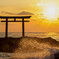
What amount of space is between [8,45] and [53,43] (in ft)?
20.9

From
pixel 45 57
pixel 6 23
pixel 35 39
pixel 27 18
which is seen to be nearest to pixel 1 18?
pixel 6 23

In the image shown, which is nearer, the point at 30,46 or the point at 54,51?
the point at 54,51

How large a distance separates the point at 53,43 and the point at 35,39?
2.38 metres

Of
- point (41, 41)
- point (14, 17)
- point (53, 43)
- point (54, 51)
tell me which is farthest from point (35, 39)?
point (54, 51)

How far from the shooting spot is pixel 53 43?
2322cm

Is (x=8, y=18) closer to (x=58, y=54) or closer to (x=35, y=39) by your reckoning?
(x=35, y=39)

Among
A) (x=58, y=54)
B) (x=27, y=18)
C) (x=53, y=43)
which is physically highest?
(x=27, y=18)

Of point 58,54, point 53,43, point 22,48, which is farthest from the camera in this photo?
point 53,43

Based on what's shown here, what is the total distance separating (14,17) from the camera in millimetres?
24406

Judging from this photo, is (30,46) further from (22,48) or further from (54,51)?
(54,51)

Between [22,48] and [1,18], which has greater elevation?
[1,18]

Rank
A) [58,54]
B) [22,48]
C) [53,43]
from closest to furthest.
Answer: [58,54] → [22,48] → [53,43]

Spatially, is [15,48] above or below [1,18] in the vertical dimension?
below

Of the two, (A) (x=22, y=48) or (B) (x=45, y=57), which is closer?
(B) (x=45, y=57)
